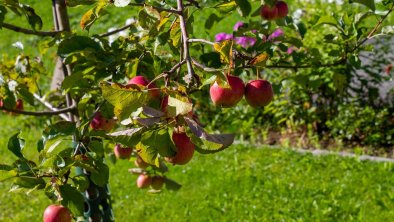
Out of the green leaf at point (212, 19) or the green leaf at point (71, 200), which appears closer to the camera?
the green leaf at point (71, 200)

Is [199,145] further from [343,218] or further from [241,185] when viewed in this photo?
[241,185]

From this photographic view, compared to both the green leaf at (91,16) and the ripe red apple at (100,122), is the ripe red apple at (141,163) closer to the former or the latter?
the ripe red apple at (100,122)

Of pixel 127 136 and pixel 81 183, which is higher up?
pixel 127 136

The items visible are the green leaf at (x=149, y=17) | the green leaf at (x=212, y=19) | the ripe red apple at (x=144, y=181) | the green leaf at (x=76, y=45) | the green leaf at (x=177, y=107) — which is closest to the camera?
the green leaf at (x=177, y=107)

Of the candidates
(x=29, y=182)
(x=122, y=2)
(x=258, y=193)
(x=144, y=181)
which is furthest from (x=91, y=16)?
(x=258, y=193)

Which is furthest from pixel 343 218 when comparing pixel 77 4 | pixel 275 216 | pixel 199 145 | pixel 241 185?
pixel 199 145

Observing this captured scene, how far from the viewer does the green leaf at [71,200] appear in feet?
4.08

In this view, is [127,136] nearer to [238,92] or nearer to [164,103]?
[164,103]

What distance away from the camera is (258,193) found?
366cm

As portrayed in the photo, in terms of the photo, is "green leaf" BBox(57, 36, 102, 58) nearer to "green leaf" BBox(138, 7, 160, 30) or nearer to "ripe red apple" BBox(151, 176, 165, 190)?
"green leaf" BBox(138, 7, 160, 30)

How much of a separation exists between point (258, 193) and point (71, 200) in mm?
2532

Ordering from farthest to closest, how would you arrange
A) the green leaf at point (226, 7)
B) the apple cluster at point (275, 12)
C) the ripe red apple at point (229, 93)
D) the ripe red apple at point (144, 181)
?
the ripe red apple at point (144, 181) < the apple cluster at point (275, 12) < the green leaf at point (226, 7) < the ripe red apple at point (229, 93)

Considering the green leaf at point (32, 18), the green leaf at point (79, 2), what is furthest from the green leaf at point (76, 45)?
the green leaf at point (32, 18)

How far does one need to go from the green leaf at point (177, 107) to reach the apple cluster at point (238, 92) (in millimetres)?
95
